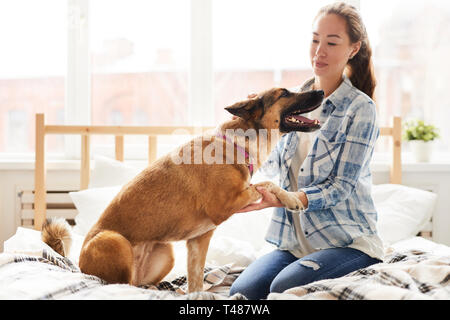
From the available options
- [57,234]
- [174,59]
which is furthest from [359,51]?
[174,59]

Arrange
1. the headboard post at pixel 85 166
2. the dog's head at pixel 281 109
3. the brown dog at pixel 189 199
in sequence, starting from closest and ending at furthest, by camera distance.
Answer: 1. the brown dog at pixel 189 199
2. the dog's head at pixel 281 109
3. the headboard post at pixel 85 166

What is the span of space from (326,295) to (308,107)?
767 mm

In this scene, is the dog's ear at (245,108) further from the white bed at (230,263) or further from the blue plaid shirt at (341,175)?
the white bed at (230,263)

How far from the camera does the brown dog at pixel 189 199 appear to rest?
1.48 meters

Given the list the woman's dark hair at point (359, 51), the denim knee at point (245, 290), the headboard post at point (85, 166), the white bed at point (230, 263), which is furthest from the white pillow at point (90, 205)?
the woman's dark hair at point (359, 51)

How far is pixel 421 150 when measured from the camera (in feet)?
10.4

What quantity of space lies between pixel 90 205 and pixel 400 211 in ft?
5.76

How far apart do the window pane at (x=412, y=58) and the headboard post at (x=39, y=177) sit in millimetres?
2432

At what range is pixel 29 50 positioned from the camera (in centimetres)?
331

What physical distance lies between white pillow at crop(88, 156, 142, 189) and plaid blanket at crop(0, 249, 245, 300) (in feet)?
3.18

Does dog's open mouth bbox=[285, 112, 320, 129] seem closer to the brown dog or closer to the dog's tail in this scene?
the brown dog

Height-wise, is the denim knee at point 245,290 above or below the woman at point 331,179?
below
